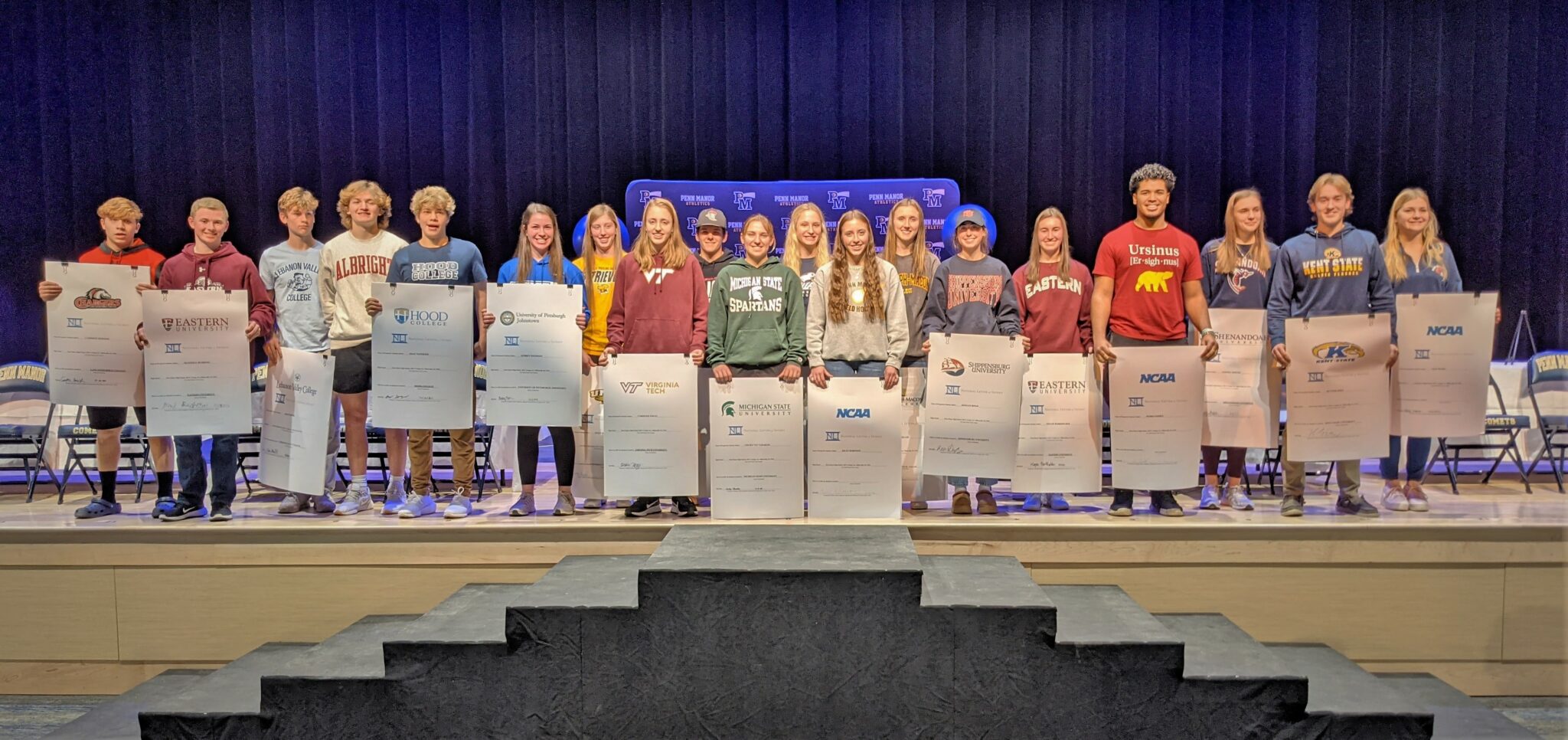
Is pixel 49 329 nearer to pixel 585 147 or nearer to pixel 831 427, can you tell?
pixel 831 427

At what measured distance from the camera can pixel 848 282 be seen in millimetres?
4414

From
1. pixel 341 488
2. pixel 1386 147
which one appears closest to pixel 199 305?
pixel 341 488

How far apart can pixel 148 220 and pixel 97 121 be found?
918 mm

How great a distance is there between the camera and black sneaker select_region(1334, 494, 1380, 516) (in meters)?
4.24

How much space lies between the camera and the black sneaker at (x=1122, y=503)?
4.19m

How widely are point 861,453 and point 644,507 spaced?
1.02 meters

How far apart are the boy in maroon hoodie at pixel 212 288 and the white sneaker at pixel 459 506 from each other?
3.23 feet

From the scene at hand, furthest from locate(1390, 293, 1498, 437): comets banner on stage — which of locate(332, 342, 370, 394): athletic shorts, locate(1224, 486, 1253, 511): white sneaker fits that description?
locate(332, 342, 370, 394): athletic shorts

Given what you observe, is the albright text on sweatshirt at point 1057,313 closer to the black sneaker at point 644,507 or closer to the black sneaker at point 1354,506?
the black sneaker at point 1354,506

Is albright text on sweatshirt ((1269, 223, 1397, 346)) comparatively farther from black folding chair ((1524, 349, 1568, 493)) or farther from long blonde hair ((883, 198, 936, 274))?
black folding chair ((1524, 349, 1568, 493))

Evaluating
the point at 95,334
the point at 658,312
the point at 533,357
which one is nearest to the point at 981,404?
the point at 658,312

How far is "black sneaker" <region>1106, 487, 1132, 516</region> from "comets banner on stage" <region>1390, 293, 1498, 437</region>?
50.4 inches

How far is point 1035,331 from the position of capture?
14.8 ft

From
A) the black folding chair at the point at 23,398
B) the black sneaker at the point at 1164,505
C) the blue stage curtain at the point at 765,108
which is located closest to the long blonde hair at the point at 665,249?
the black sneaker at the point at 1164,505
